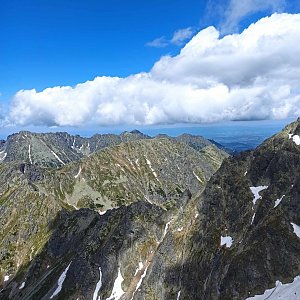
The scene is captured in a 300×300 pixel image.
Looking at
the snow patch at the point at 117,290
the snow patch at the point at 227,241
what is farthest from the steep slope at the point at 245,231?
the snow patch at the point at 117,290

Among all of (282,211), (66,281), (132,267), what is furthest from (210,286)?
(66,281)

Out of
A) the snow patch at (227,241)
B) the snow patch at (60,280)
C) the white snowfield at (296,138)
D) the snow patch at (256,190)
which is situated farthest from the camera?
the snow patch at (60,280)

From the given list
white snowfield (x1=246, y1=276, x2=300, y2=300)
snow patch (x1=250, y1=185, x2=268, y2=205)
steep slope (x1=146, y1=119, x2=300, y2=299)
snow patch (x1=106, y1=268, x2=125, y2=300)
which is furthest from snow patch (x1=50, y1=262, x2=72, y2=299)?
white snowfield (x1=246, y1=276, x2=300, y2=300)

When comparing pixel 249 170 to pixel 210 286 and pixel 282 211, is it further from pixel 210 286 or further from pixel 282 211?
pixel 210 286

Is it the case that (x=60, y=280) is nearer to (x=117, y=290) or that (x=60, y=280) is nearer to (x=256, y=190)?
(x=117, y=290)

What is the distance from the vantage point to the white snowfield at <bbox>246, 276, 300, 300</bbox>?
87088 millimetres

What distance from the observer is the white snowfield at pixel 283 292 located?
286ft

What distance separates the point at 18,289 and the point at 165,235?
91638 millimetres

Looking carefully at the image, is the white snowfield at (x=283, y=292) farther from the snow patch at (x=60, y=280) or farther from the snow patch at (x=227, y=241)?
the snow patch at (x=60, y=280)

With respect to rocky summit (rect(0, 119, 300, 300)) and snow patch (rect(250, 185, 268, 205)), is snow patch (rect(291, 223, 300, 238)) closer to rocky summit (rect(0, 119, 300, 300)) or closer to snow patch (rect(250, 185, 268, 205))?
rocky summit (rect(0, 119, 300, 300))

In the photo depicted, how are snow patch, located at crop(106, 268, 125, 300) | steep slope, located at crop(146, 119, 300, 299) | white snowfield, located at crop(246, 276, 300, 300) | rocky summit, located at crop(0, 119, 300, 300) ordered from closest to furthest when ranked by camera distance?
white snowfield, located at crop(246, 276, 300, 300) < steep slope, located at crop(146, 119, 300, 299) < rocky summit, located at crop(0, 119, 300, 300) < snow patch, located at crop(106, 268, 125, 300)

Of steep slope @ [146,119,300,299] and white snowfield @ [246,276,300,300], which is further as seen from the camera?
steep slope @ [146,119,300,299]

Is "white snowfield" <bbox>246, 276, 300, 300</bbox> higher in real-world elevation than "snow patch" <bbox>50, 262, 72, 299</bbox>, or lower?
higher

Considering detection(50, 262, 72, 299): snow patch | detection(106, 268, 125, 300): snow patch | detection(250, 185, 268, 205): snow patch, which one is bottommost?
detection(50, 262, 72, 299): snow patch
